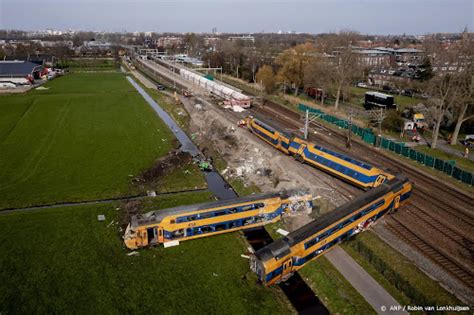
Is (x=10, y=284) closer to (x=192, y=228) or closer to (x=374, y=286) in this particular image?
(x=192, y=228)

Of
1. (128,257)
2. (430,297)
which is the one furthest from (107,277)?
(430,297)

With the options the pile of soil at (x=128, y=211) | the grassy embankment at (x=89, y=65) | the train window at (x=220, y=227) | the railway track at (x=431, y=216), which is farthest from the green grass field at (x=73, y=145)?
the grassy embankment at (x=89, y=65)

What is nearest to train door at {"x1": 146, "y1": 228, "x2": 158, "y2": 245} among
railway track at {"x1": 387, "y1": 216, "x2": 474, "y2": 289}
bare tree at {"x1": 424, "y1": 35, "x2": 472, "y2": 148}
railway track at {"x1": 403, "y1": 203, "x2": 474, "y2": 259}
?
railway track at {"x1": 387, "y1": 216, "x2": 474, "y2": 289}

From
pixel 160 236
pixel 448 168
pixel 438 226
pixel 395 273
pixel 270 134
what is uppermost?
pixel 270 134

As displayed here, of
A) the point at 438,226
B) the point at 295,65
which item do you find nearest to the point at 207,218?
the point at 438,226

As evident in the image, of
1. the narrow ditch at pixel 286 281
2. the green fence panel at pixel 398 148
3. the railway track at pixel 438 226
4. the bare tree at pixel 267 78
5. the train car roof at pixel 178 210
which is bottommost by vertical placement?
the narrow ditch at pixel 286 281

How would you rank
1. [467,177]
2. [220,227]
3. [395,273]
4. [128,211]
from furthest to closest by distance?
1. [467,177]
2. [128,211]
3. [220,227]
4. [395,273]

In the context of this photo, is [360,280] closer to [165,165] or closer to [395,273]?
[395,273]

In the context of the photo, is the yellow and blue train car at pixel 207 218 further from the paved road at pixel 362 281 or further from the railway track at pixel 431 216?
the railway track at pixel 431 216
